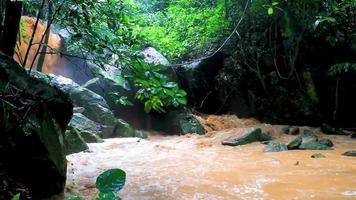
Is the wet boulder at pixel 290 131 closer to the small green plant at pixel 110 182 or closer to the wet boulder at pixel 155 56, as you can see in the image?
the wet boulder at pixel 155 56

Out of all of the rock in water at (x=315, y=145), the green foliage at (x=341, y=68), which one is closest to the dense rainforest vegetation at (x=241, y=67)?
the green foliage at (x=341, y=68)

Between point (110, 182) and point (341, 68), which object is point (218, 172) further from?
point (341, 68)

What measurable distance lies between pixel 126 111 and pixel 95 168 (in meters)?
5.86

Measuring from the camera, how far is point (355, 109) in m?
8.62

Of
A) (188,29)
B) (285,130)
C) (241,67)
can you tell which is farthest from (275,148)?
(188,29)

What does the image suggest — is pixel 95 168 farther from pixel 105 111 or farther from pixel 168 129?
pixel 168 129

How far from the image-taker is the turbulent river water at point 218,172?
10.9ft

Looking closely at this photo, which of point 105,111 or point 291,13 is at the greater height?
point 291,13

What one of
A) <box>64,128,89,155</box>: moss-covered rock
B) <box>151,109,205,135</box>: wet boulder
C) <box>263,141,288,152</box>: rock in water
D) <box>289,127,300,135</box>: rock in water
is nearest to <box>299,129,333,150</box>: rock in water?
<box>263,141,288,152</box>: rock in water

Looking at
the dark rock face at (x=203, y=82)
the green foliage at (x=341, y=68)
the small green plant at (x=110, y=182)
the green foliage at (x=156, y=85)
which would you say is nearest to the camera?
the small green plant at (x=110, y=182)

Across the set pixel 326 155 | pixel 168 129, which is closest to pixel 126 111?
pixel 168 129

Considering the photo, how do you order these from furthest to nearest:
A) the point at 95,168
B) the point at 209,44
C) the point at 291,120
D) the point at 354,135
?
the point at 209,44, the point at 291,120, the point at 354,135, the point at 95,168

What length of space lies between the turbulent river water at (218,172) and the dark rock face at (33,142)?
478mm

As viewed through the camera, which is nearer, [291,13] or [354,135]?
[354,135]
